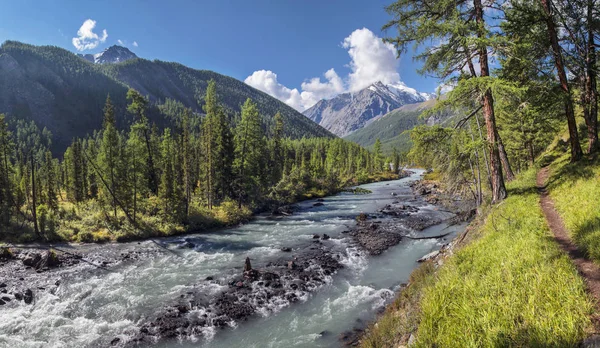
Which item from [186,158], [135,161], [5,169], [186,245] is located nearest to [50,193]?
[5,169]

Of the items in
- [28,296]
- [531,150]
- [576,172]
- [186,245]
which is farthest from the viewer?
[531,150]

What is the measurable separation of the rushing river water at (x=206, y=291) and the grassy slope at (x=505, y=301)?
18.7 ft

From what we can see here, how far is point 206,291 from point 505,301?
1632 cm

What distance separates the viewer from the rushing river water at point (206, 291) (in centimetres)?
1349

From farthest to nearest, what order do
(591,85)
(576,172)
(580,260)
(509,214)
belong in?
1. (591,85)
2. (576,172)
3. (509,214)
4. (580,260)

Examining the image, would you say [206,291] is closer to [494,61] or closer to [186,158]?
[494,61]

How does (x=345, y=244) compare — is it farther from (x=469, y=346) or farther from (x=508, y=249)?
(x=469, y=346)

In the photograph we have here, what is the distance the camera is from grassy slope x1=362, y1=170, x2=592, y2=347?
493 centimetres

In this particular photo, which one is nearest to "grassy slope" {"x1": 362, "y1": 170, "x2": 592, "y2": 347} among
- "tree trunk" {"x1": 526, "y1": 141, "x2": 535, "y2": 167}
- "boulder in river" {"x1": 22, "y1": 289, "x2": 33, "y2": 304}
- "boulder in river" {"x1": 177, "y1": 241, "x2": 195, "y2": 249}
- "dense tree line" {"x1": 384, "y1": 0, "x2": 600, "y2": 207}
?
"dense tree line" {"x1": 384, "y1": 0, "x2": 600, "y2": 207}

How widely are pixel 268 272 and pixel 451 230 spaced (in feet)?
65.8

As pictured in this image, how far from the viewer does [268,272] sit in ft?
66.5

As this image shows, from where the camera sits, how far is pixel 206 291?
709 inches

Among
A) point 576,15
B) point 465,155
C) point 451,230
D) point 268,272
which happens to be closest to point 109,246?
point 268,272

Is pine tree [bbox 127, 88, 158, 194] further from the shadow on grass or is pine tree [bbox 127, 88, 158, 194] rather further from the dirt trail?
the shadow on grass
